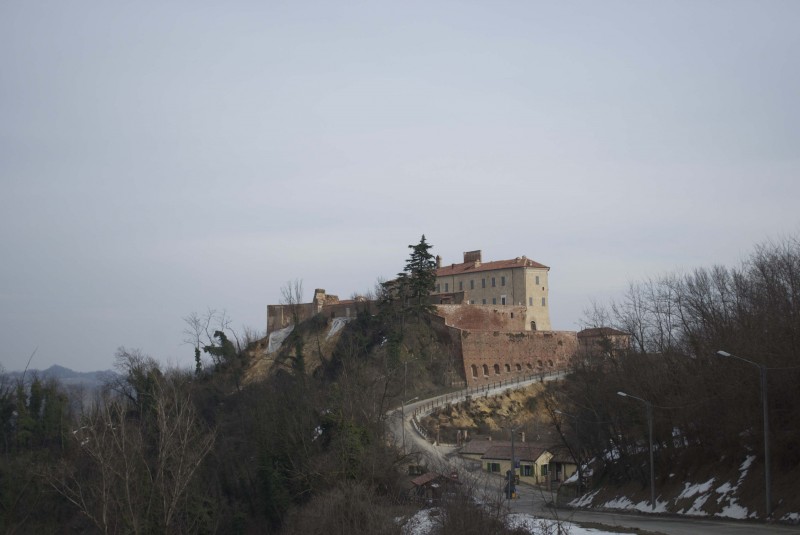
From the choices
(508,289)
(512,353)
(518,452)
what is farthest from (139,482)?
(508,289)

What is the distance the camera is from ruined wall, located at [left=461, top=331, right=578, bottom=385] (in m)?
79.1

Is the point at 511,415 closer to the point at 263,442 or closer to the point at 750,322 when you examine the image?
the point at 263,442

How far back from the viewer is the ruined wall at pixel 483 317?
3248 inches

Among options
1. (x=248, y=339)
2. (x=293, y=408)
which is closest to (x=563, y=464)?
(x=293, y=408)

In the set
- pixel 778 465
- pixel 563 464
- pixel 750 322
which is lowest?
pixel 563 464

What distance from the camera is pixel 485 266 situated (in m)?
93.6

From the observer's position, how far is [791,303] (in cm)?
3425

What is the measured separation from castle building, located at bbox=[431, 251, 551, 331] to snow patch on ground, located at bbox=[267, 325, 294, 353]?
1560cm

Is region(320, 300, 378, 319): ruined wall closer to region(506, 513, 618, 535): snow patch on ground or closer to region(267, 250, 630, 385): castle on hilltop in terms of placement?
region(267, 250, 630, 385): castle on hilltop

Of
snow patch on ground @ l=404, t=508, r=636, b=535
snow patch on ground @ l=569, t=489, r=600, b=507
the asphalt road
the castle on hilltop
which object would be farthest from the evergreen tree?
snow patch on ground @ l=404, t=508, r=636, b=535

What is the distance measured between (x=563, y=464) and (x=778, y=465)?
29014 mm

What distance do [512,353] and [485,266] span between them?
13902 millimetres

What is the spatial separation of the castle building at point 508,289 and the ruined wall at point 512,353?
303 centimetres

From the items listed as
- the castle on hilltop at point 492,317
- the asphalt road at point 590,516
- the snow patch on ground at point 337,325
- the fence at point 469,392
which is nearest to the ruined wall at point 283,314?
the castle on hilltop at point 492,317
